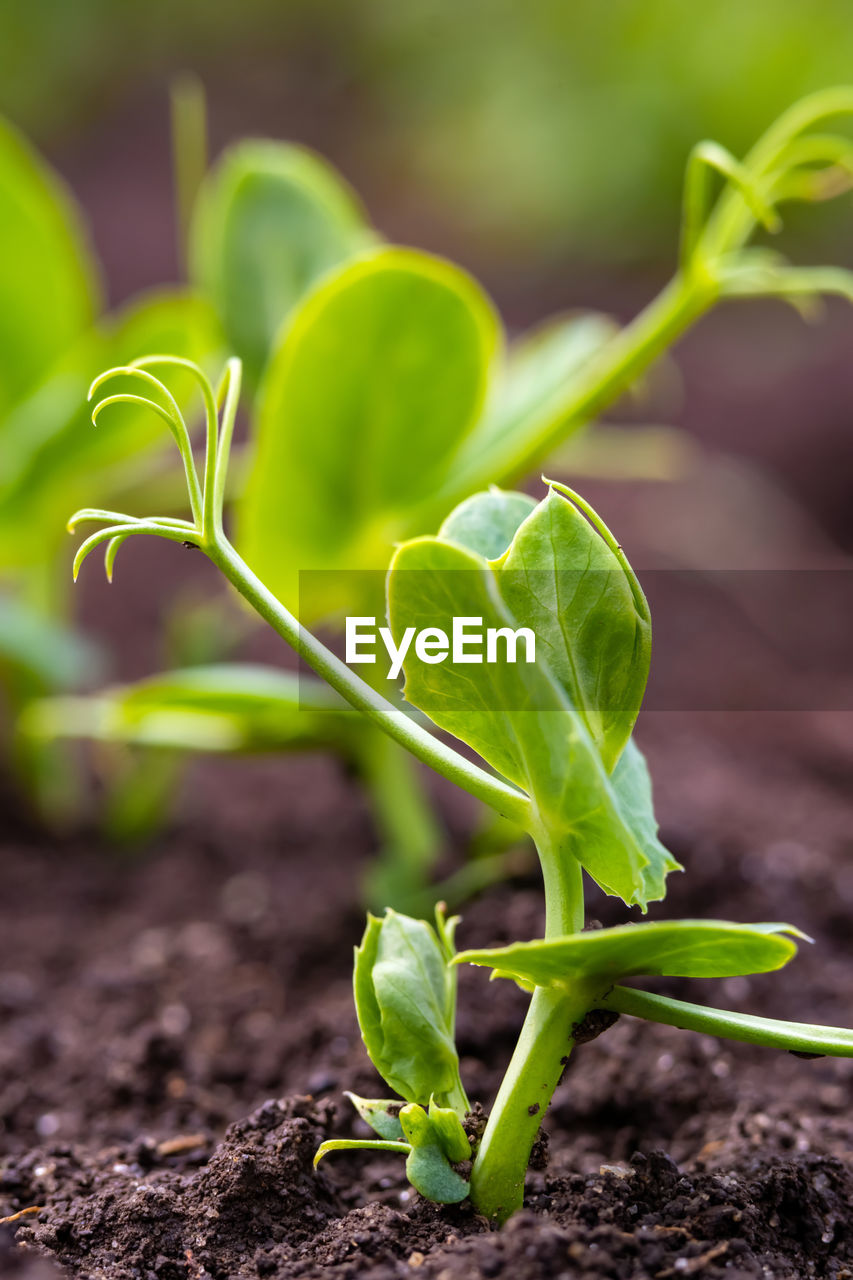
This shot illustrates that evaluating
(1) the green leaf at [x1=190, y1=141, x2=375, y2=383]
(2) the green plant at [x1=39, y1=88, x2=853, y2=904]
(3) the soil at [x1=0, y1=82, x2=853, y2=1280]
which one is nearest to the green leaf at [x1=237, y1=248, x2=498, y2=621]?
(2) the green plant at [x1=39, y1=88, x2=853, y2=904]

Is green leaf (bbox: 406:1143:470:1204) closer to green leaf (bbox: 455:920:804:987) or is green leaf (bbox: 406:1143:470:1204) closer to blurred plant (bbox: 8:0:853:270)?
green leaf (bbox: 455:920:804:987)

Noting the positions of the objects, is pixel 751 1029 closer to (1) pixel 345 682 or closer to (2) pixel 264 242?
(1) pixel 345 682

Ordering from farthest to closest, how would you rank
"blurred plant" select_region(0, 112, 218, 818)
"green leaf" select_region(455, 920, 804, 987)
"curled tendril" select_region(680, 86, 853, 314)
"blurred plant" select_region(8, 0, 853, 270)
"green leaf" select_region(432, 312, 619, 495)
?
"blurred plant" select_region(8, 0, 853, 270)
"blurred plant" select_region(0, 112, 218, 818)
"green leaf" select_region(432, 312, 619, 495)
"curled tendril" select_region(680, 86, 853, 314)
"green leaf" select_region(455, 920, 804, 987)

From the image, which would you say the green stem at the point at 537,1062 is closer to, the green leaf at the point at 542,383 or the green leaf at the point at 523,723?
the green leaf at the point at 523,723

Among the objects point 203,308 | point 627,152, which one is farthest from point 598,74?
point 203,308

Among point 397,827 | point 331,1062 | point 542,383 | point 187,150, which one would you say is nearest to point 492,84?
point 187,150

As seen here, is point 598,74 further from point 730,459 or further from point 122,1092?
A: point 122,1092
